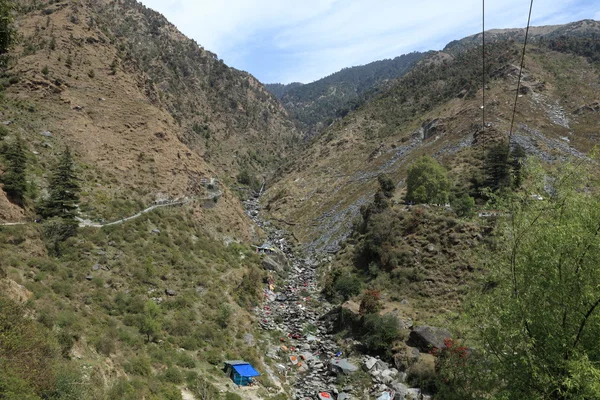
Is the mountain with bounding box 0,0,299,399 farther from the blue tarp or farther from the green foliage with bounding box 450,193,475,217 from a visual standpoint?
the green foliage with bounding box 450,193,475,217

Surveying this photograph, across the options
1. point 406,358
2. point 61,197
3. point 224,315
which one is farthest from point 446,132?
point 61,197

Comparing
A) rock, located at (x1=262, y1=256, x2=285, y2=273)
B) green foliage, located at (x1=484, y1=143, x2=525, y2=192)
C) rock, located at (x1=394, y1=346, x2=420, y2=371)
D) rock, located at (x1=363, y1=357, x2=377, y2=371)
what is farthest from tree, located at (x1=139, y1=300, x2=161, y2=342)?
green foliage, located at (x1=484, y1=143, x2=525, y2=192)

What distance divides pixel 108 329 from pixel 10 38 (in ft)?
42.1

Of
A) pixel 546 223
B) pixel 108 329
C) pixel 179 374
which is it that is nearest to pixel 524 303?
pixel 546 223

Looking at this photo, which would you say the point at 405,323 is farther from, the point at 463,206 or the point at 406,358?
the point at 463,206

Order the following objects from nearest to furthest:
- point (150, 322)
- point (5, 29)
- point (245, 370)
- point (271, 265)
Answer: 1. point (5, 29)
2. point (245, 370)
3. point (150, 322)
4. point (271, 265)

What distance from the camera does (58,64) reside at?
3922cm

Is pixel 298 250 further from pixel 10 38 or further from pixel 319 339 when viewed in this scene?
pixel 10 38

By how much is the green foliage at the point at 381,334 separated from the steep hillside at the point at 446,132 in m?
21.8

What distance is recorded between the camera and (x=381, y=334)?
25719mm

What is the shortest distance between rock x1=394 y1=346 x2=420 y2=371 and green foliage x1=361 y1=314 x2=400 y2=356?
84 cm

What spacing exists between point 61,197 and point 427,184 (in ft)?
124

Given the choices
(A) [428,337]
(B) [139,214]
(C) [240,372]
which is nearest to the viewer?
(C) [240,372]

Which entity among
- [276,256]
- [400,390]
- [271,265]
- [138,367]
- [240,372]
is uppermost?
[138,367]
